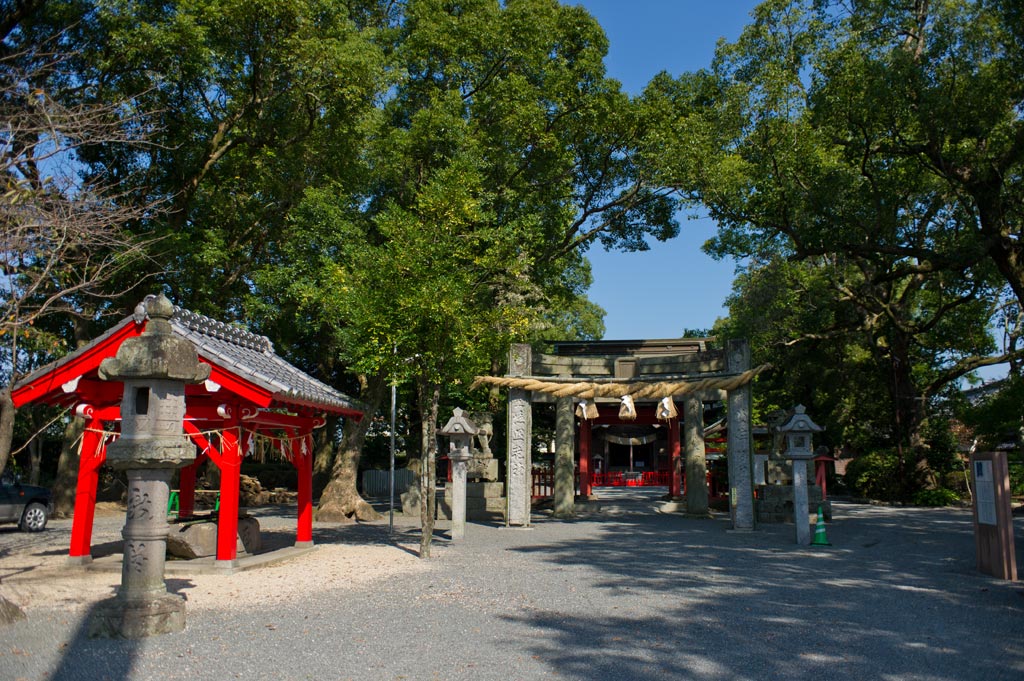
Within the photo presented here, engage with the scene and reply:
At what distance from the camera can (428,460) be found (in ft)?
41.0

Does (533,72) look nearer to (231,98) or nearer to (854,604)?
(231,98)

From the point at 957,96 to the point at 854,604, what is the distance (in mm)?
10745

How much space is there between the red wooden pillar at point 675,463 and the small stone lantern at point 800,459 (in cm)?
916

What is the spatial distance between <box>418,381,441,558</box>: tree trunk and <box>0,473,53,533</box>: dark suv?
1007cm

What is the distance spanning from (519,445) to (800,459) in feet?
19.6

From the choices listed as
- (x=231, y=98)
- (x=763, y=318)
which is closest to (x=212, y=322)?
(x=231, y=98)

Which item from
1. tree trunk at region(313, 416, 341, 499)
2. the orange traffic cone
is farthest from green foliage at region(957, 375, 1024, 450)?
tree trunk at region(313, 416, 341, 499)

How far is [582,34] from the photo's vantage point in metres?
20.7

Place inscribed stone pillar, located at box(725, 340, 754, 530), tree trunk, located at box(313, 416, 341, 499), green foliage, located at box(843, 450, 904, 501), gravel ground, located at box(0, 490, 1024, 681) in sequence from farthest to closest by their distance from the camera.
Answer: tree trunk, located at box(313, 416, 341, 499), green foliage, located at box(843, 450, 904, 501), inscribed stone pillar, located at box(725, 340, 754, 530), gravel ground, located at box(0, 490, 1024, 681)

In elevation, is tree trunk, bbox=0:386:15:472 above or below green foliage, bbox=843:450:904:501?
above

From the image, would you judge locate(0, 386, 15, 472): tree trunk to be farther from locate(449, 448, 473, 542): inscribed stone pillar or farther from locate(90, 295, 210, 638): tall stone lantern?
locate(449, 448, 473, 542): inscribed stone pillar

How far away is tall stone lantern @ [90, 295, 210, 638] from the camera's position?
6570mm

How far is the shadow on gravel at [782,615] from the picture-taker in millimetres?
5805

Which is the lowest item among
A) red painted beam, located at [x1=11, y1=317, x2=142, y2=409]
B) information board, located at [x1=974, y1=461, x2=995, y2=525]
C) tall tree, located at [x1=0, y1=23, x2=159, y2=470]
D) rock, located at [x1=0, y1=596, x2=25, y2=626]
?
rock, located at [x1=0, y1=596, x2=25, y2=626]
